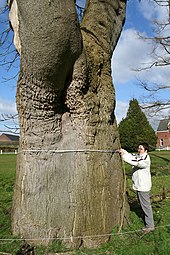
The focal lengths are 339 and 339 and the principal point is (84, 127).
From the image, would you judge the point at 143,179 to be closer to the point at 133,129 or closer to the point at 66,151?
the point at 66,151

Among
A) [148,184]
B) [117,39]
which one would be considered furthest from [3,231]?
[117,39]

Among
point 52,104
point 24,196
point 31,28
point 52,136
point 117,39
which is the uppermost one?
point 117,39

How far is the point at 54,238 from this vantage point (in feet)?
16.0

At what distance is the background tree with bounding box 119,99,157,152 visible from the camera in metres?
43.5

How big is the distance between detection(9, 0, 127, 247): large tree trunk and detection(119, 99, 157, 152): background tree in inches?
1480

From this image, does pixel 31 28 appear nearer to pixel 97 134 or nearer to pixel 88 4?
pixel 97 134

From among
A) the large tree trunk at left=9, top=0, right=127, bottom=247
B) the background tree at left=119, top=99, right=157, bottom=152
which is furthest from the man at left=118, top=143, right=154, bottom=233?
the background tree at left=119, top=99, right=157, bottom=152

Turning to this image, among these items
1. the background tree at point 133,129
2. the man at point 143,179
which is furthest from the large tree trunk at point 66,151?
the background tree at point 133,129

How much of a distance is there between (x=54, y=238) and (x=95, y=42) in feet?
10.5

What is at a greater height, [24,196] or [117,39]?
[117,39]

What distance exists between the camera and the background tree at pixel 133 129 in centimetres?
4350

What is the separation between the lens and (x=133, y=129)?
147ft

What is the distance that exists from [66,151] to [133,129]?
4030 cm

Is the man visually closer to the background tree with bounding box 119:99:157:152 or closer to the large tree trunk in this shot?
the large tree trunk
